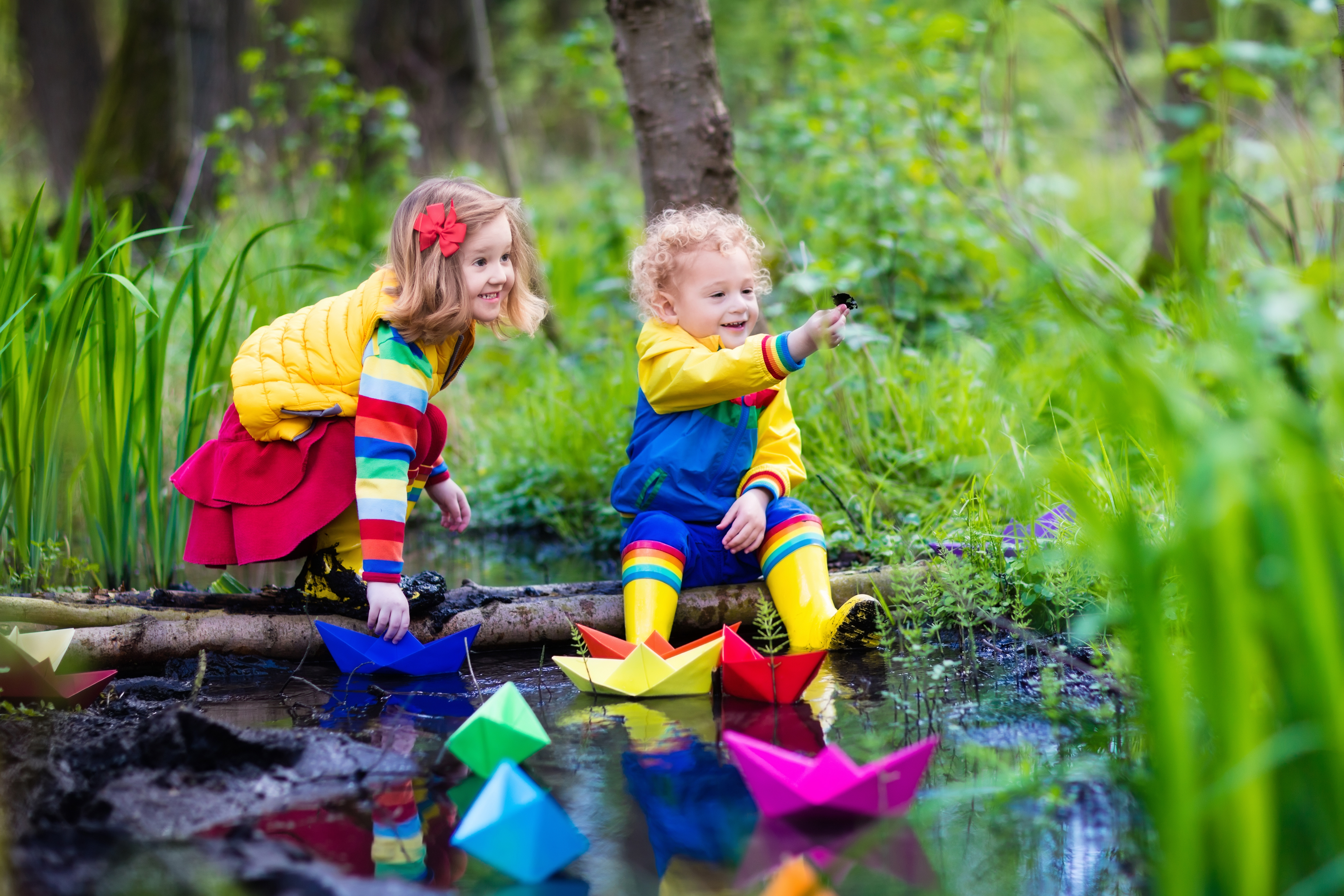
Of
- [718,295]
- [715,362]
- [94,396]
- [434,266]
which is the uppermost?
[434,266]

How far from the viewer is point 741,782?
1689mm

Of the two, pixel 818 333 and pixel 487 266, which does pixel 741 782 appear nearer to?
pixel 818 333

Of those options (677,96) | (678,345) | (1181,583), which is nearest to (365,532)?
(678,345)

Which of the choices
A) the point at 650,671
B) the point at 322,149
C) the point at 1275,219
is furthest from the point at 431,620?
the point at 322,149

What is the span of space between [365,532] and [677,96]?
2027mm

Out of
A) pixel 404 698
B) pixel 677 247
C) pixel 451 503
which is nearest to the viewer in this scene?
pixel 404 698

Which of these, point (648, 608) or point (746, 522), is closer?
point (648, 608)

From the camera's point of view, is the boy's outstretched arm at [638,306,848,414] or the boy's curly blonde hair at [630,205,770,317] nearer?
the boy's outstretched arm at [638,306,848,414]

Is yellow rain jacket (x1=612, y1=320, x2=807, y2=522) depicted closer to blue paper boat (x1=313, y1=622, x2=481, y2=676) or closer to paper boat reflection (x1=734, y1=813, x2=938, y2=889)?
blue paper boat (x1=313, y1=622, x2=481, y2=676)

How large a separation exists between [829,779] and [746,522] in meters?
1.07

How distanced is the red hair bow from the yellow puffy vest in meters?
0.15

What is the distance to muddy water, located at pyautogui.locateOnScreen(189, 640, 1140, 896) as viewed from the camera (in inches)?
54.8

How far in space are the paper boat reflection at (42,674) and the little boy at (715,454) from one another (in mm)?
1137

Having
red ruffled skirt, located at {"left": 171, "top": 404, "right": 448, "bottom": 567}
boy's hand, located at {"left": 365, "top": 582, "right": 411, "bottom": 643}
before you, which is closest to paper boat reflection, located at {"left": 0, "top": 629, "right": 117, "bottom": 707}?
red ruffled skirt, located at {"left": 171, "top": 404, "right": 448, "bottom": 567}
